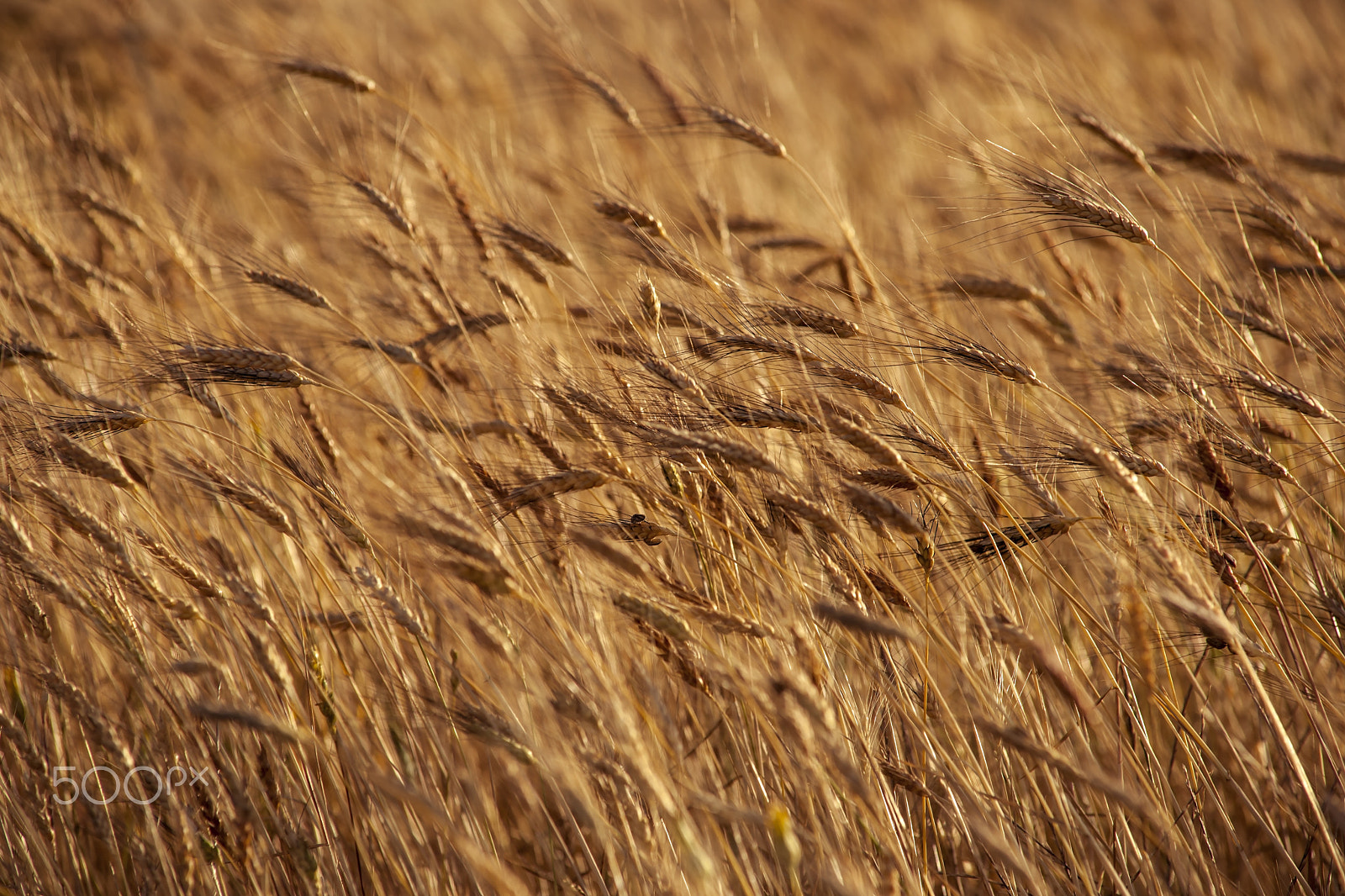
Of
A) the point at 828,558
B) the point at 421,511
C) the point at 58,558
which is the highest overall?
the point at 421,511

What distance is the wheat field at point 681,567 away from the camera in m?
1.35

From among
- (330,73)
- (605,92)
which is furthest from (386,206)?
(605,92)

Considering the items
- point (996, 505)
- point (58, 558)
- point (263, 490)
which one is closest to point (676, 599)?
point (996, 505)

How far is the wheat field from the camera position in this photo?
1.35 meters

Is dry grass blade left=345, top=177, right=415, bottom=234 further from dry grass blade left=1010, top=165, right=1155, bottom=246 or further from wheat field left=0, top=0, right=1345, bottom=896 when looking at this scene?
dry grass blade left=1010, top=165, right=1155, bottom=246

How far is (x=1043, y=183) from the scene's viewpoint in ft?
6.09

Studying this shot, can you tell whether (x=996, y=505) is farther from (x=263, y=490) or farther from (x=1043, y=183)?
(x=263, y=490)

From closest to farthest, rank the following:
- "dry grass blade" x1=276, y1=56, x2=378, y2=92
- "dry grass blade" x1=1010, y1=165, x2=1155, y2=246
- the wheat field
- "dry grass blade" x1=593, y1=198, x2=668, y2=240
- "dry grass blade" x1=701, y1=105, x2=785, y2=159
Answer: the wheat field
"dry grass blade" x1=1010, y1=165, x2=1155, y2=246
"dry grass blade" x1=593, y1=198, x2=668, y2=240
"dry grass blade" x1=701, y1=105, x2=785, y2=159
"dry grass blade" x1=276, y1=56, x2=378, y2=92

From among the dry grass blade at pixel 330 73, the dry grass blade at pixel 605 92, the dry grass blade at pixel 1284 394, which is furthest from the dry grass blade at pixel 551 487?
the dry grass blade at pixel 330 73

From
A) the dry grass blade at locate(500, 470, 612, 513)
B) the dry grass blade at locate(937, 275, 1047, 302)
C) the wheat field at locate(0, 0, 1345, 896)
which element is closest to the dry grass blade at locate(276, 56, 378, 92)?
the wheat field at locate(0, 0, 1345, 896)

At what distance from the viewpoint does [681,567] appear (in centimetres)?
166

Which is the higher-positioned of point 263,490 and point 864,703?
point 263,490

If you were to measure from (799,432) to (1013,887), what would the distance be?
34.3 inches

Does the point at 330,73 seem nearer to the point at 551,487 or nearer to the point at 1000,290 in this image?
the point at 551,487
